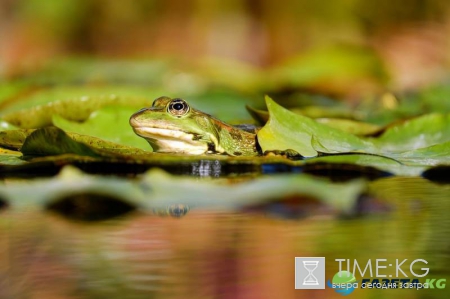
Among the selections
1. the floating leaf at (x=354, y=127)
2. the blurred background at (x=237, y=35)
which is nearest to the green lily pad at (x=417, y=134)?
the floating leaf at (x=354, y=127)

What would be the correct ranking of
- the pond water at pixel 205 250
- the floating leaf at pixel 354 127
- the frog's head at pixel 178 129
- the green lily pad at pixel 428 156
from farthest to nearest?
the floating leaf at pixel 354 127 < the frog's head at pixel 178 129 < the green lily pad at pixel 428 156 < the pond water at pixel 205 250

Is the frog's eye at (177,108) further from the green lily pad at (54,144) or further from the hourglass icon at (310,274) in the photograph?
the hourglass icon at (310,274)

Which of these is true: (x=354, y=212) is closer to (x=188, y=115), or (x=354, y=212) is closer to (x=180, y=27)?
(x=188, y=115)

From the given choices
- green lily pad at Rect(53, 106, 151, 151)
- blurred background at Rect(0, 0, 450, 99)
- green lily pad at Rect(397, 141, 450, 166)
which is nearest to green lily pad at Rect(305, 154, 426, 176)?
green lily pad at Rect(397, 141, 450, 166)

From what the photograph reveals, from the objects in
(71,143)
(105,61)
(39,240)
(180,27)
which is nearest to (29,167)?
(71,143)

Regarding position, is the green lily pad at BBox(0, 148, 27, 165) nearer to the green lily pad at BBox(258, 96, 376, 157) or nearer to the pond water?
the pond water
